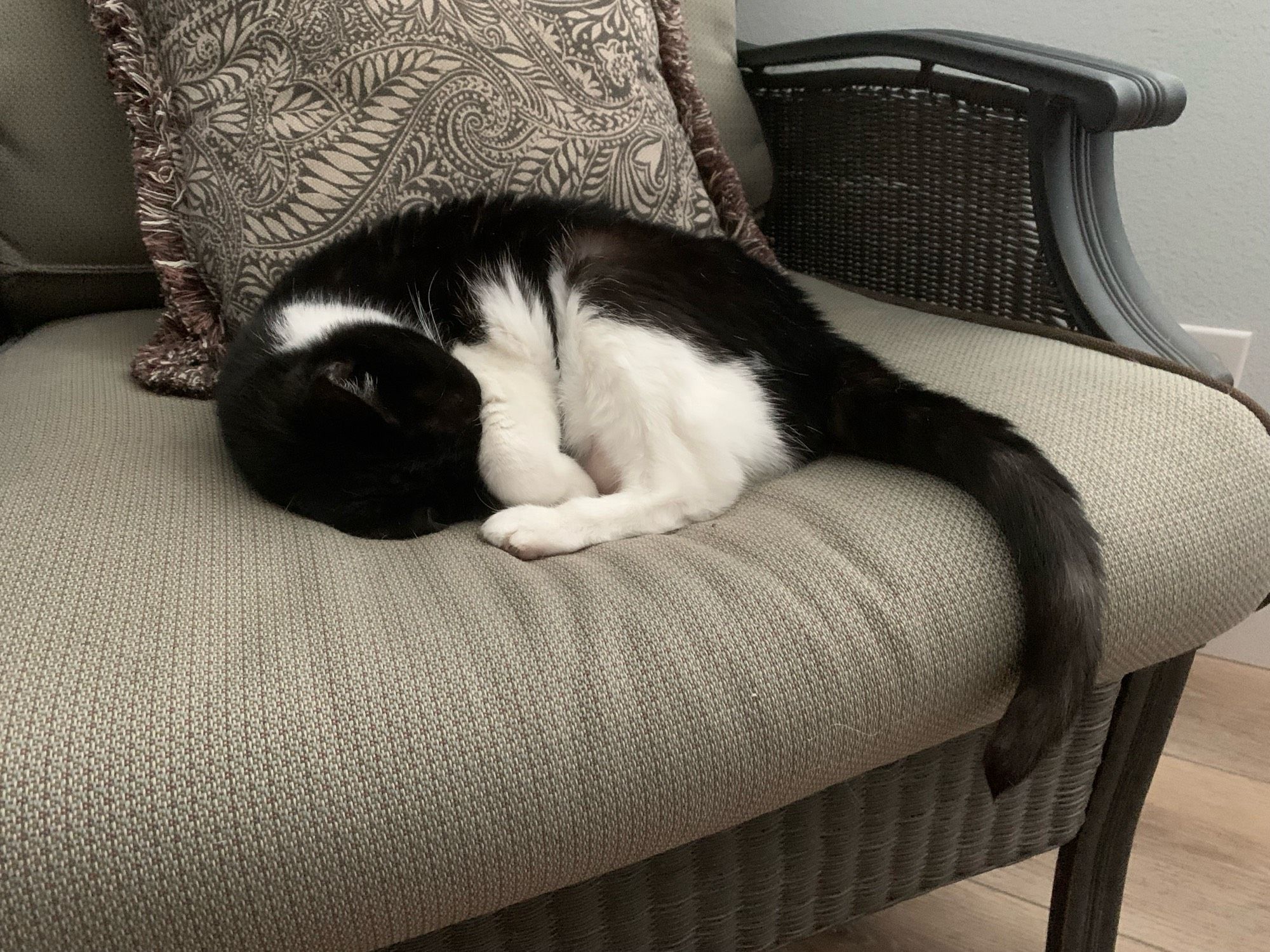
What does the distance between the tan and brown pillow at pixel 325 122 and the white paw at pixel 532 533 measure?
474mm

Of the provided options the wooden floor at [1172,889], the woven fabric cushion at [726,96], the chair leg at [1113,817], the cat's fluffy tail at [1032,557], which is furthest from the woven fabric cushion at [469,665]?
the woven fabric cushion at [726,96]

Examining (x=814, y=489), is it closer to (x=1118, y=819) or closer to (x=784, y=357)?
(x=784, y=357)

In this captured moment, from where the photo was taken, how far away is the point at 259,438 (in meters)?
0.87

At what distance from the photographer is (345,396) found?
835 millimetres

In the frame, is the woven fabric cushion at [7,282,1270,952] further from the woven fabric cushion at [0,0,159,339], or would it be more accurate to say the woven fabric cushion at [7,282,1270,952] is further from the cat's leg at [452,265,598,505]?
the woven fabric cushion at [0,0,159,339]

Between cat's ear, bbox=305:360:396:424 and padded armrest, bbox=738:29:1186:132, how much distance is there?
2.65ft

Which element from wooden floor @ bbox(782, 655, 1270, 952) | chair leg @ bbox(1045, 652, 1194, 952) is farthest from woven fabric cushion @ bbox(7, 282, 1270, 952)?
wooden floor @ bbox(782, 655, 1270, 952)

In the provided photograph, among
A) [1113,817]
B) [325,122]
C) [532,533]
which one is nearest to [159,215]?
[325,122]

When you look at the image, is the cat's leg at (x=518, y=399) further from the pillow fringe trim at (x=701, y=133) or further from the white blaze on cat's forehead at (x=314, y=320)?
the pillow fringe trim at (x=701, y=133)

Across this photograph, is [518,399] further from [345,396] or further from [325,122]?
[325,122]

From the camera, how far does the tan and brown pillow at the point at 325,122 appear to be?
3.46ft

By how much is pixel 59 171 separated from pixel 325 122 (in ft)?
1.58

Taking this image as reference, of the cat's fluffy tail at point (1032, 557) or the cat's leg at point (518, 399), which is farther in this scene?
the cat's leg at point (518, 399)

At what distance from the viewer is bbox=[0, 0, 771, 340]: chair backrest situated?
122 cm
